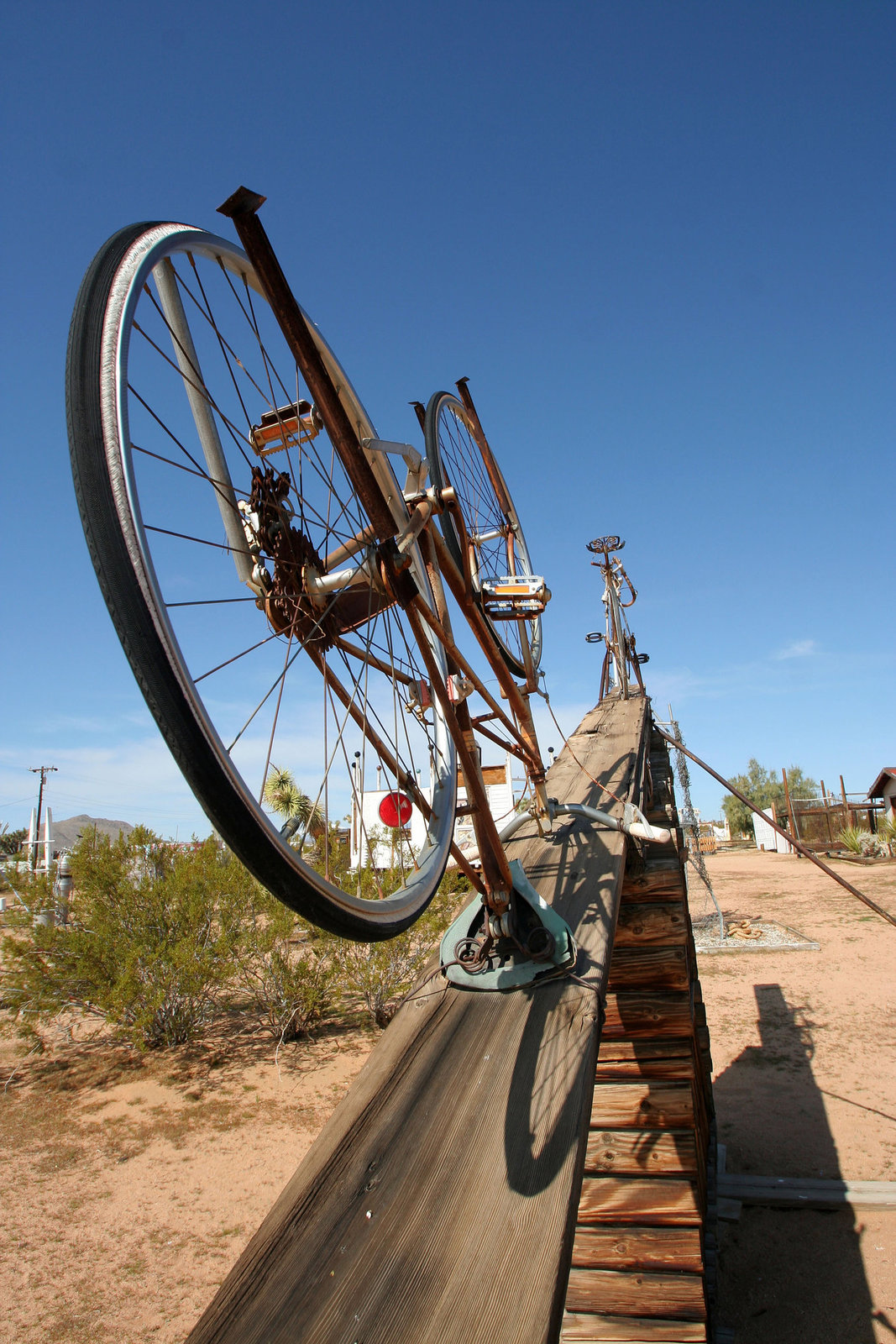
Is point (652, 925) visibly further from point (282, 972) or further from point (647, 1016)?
point (282, 972)

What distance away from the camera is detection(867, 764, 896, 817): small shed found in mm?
27316

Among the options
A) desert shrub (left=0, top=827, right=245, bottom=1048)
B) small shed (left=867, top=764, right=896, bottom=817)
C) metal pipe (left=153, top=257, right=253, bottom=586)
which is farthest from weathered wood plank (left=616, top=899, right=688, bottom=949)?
small shed (left=867, top=764, right=896, bottom=817)

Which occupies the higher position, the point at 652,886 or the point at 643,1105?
the point at 652,886

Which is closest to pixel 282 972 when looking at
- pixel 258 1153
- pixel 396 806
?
pixel 258 1153

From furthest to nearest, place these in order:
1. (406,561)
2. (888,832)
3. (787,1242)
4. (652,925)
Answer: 1. (888,832)
2. (787,1242)
3. (652,925)
4. (406,561)

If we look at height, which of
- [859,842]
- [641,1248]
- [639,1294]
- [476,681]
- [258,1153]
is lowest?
[258,1153]

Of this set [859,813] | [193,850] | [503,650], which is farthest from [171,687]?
[859,813]

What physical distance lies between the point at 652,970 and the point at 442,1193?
7.37 ft

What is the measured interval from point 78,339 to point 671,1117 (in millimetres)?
3474

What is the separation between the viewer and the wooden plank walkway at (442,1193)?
3.33 ft

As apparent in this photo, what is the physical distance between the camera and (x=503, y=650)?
3.57 m

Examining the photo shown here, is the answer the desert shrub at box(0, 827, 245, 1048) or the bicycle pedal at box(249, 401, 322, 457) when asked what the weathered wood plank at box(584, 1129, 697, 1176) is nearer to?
the bicycle pedal at box(249, 401, 322, 457)

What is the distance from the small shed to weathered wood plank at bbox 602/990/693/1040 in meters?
28.5

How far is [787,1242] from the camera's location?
5.07m
